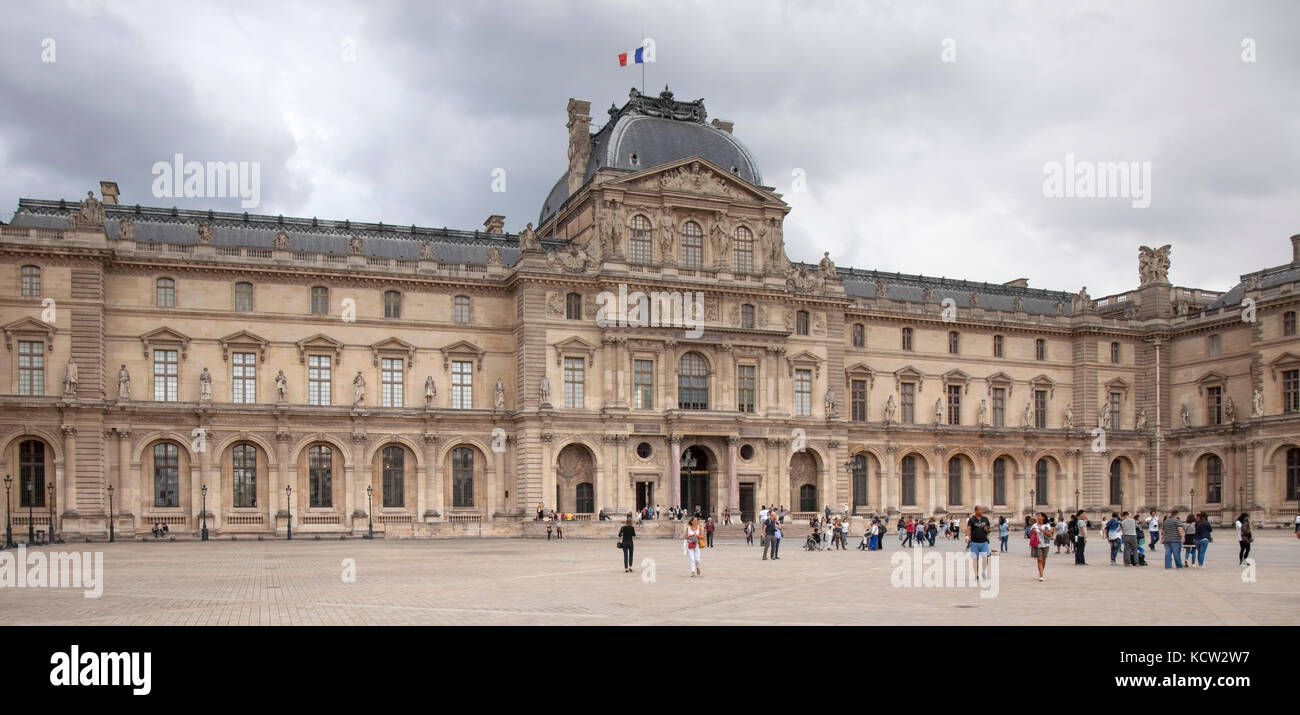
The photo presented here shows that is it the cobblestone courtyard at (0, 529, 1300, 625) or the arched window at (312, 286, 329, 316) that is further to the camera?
the arched window at (312, 286, 329, 316)

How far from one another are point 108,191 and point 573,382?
102 ft

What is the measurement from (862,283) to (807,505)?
750 inches

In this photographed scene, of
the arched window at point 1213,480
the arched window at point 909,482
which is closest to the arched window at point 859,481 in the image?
the arched window at point 909,482

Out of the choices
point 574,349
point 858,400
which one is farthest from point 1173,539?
point 858,400

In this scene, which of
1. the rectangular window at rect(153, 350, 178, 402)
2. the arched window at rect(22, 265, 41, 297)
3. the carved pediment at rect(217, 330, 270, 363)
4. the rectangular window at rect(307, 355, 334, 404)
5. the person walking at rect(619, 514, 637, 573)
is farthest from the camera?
the rectangular window at rect(307, 355, 334, 404)

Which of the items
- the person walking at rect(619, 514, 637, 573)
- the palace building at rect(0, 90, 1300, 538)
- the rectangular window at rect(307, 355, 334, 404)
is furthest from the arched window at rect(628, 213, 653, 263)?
the person walking at rect(619, 514, 637, 573)

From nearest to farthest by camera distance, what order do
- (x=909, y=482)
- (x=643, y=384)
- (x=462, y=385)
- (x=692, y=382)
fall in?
(x=462, y=385)
(x=643, y=384)
(x=692, y=382)
(x=909, y=482)

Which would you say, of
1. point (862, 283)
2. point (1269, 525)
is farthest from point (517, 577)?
point (1269, 525)

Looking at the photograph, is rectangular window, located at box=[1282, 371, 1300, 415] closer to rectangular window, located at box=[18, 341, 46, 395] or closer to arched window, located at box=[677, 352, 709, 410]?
arched window, located at box=[677, 352, 709, 410]

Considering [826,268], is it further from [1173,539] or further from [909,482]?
[1173,539]

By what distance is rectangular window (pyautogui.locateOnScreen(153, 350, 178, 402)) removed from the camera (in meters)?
64.2

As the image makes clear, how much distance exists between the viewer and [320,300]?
67.7 m

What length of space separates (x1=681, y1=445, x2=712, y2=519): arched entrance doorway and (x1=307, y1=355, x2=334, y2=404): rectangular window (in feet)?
72.4

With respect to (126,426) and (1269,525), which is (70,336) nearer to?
(126,426)
